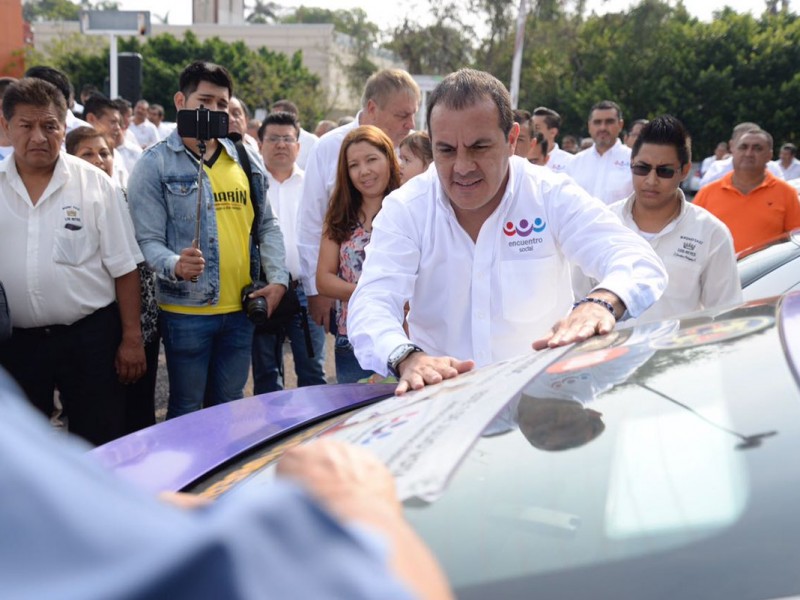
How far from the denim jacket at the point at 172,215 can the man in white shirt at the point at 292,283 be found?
703 mm

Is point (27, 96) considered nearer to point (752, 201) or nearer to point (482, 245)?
point (482, 245)

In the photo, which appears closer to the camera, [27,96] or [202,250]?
[27,96]

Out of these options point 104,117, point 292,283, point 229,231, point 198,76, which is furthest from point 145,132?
point 229,231

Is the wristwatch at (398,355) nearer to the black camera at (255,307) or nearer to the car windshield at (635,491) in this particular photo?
the car windshield at (635,491)

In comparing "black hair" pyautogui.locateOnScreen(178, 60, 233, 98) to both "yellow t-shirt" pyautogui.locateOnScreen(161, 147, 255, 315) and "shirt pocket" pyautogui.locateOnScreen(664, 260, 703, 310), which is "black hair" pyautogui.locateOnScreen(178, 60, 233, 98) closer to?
"yellow t-shirt" pyautogui.locateOnScreen(161, 147, 255, 315)

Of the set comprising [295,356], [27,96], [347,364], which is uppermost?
[27,96]

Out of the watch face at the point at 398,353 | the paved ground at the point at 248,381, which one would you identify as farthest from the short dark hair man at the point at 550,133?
the watch face at the point at 398,353

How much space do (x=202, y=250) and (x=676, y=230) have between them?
215cm

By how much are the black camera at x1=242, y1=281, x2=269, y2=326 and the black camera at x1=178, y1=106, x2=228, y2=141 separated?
30.3 inches

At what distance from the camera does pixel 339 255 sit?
14.2ft

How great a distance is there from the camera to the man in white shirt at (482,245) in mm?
2732

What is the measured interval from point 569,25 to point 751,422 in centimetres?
3604

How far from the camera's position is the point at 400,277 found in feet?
9.27

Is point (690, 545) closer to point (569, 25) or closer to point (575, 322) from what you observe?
point (575, 322)
